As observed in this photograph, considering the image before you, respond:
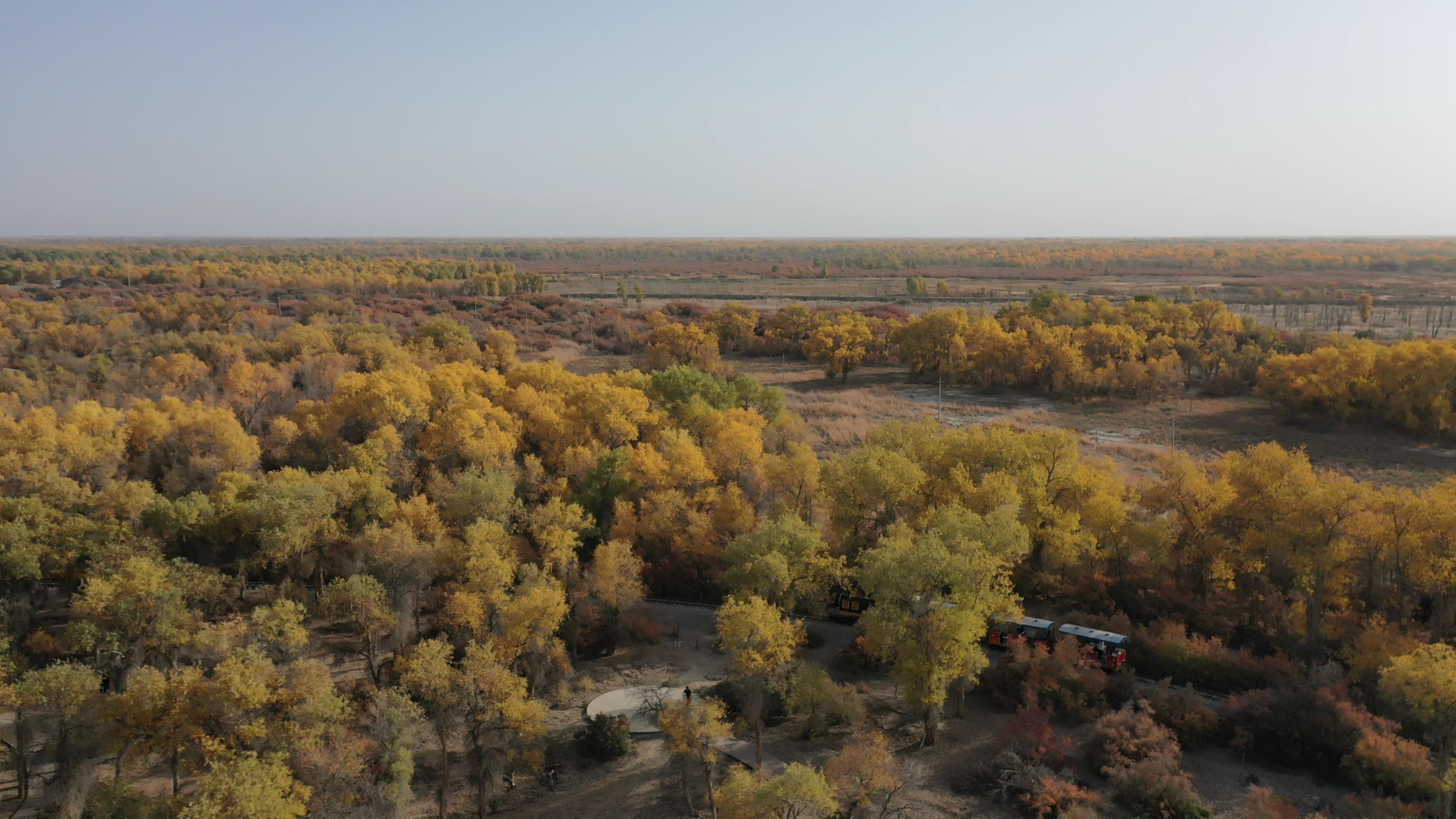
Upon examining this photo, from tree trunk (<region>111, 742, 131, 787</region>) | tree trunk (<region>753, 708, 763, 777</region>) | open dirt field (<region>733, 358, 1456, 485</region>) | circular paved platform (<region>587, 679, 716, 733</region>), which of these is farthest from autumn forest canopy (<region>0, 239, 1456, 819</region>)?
open dirt field (<region>733, 358, 1456, 485</region>)

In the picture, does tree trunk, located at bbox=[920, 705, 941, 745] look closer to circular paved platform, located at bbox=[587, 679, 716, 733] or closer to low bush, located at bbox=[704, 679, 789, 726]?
low bush, located at bbox=[704, 679, 789, 726]

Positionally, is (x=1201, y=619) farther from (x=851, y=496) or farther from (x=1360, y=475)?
(x=1360, y=475)

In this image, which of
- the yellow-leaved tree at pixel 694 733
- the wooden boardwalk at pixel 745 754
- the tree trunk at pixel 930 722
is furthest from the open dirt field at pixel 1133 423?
the yellow-leaved tree at pixel 694 733

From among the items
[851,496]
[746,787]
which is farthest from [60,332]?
[746,787]

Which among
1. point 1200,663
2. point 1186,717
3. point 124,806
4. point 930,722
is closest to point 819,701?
point 930,722

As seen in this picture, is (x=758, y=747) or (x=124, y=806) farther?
(x=758, y=747)

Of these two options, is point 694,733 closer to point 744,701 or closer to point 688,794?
point 688,794
